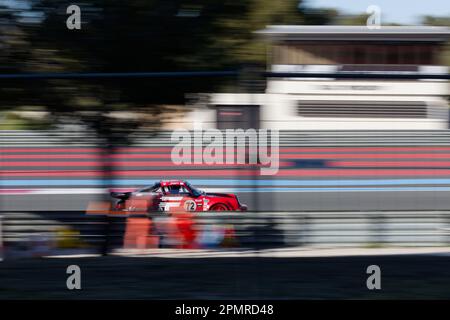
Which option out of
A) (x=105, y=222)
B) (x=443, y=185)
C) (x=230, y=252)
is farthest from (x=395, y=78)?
(x=105, y=222)

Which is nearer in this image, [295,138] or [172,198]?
[295,138]

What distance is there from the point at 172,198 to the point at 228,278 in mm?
2801

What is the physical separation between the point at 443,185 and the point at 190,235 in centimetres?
281

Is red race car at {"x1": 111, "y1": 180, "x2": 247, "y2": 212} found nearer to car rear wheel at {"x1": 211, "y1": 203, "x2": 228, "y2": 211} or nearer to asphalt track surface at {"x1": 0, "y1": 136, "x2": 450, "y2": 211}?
car rear wheel at {"x1": 211, "y1": 203, "x2": 228, "y2": 211}

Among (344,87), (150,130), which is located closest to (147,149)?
(150,130)

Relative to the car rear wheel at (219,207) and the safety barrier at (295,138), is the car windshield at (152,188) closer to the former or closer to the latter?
the safety barrier at (295,138)

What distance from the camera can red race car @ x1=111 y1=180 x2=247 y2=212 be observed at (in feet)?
22.6

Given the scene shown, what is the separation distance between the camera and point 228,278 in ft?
20.2

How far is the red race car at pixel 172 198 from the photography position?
272 inches

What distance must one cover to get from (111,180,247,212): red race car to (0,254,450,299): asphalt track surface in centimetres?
59

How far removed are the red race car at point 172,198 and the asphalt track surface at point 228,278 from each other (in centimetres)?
59

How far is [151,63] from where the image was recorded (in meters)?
7.23

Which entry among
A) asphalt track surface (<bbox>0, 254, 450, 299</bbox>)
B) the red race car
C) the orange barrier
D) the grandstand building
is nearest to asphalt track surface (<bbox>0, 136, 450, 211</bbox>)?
the red race car

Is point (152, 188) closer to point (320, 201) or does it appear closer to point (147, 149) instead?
point (147, 149)
